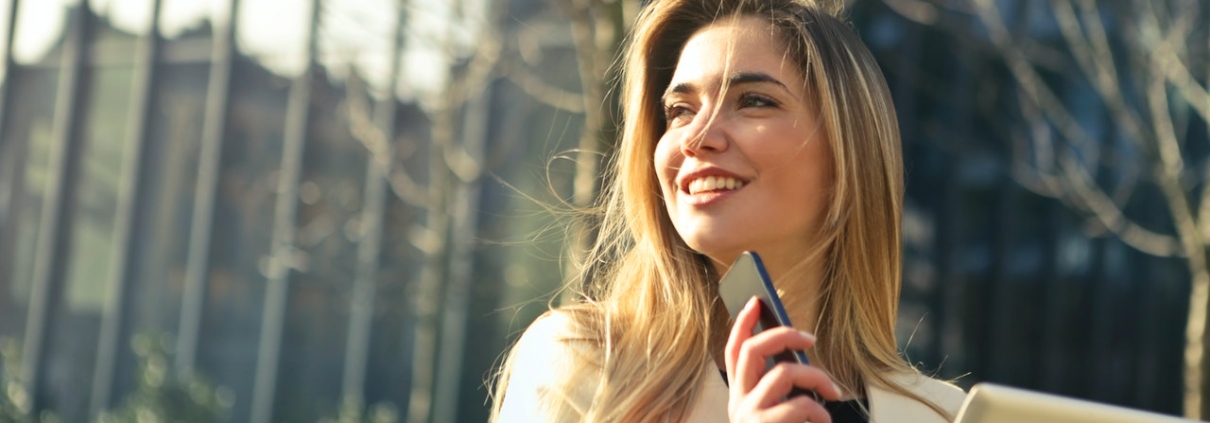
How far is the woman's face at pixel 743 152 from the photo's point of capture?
189 cm

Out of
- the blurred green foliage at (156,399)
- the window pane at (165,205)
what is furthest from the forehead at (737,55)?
the window pane at (165,205)

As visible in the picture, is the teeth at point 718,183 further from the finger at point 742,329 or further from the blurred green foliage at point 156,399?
the blurred green foliage at point 156,399

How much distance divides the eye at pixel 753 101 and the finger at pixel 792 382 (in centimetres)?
68

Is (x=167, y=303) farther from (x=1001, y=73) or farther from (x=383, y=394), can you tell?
(x=1001, y=73)

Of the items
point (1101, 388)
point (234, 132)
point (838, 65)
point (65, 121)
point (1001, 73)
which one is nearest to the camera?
→ point (838, 65)

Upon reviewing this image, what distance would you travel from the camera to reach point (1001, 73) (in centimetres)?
973

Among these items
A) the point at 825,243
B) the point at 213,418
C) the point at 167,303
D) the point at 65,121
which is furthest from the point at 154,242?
the point at 825,243

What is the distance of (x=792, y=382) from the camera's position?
1.35 metres

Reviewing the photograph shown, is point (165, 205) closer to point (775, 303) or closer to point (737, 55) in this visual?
point (737, 55)

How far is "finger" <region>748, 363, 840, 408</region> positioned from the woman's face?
0.54m

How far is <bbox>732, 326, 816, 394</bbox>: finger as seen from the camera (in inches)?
53.2

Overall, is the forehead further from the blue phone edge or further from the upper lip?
the blue phone edge

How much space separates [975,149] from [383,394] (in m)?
4.95

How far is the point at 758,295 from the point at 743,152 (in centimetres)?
50
